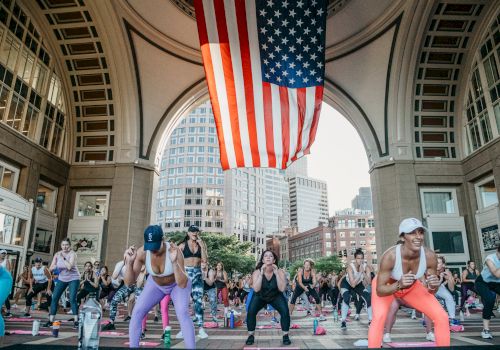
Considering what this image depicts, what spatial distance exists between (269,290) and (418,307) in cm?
359

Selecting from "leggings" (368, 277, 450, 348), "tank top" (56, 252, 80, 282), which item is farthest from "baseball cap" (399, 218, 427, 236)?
"tank top" (56, 252, 80, 282)

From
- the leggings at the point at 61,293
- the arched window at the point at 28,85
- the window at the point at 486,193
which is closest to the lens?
the leggings at the point at 61,293

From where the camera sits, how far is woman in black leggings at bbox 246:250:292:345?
8125mm

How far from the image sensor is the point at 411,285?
469 cm

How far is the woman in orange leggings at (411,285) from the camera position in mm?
4793

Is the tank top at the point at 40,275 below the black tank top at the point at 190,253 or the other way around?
below

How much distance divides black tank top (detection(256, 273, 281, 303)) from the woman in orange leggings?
3283mm

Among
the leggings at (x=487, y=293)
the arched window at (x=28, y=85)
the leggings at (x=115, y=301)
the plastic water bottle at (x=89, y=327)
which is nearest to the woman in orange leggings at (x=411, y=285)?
the plastic water bottle at (x=89, y=327)

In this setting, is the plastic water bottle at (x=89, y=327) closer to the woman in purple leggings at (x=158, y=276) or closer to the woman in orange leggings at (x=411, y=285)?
the woman in purple leggings at (x=158, y=276)

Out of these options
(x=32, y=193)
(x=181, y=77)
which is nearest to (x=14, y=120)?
(x=32, y=193)

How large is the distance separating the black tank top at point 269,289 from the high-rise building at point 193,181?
111m

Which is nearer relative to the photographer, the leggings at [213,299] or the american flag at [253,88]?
the american flag at [253,88]

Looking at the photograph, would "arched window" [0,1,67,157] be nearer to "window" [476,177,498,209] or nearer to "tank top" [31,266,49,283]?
"tank top" [31,266,49,283]

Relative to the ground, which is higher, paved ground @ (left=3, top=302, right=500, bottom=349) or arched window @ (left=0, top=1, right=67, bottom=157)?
arched window @ (left=0, top=1, right=67, bottom=157)
